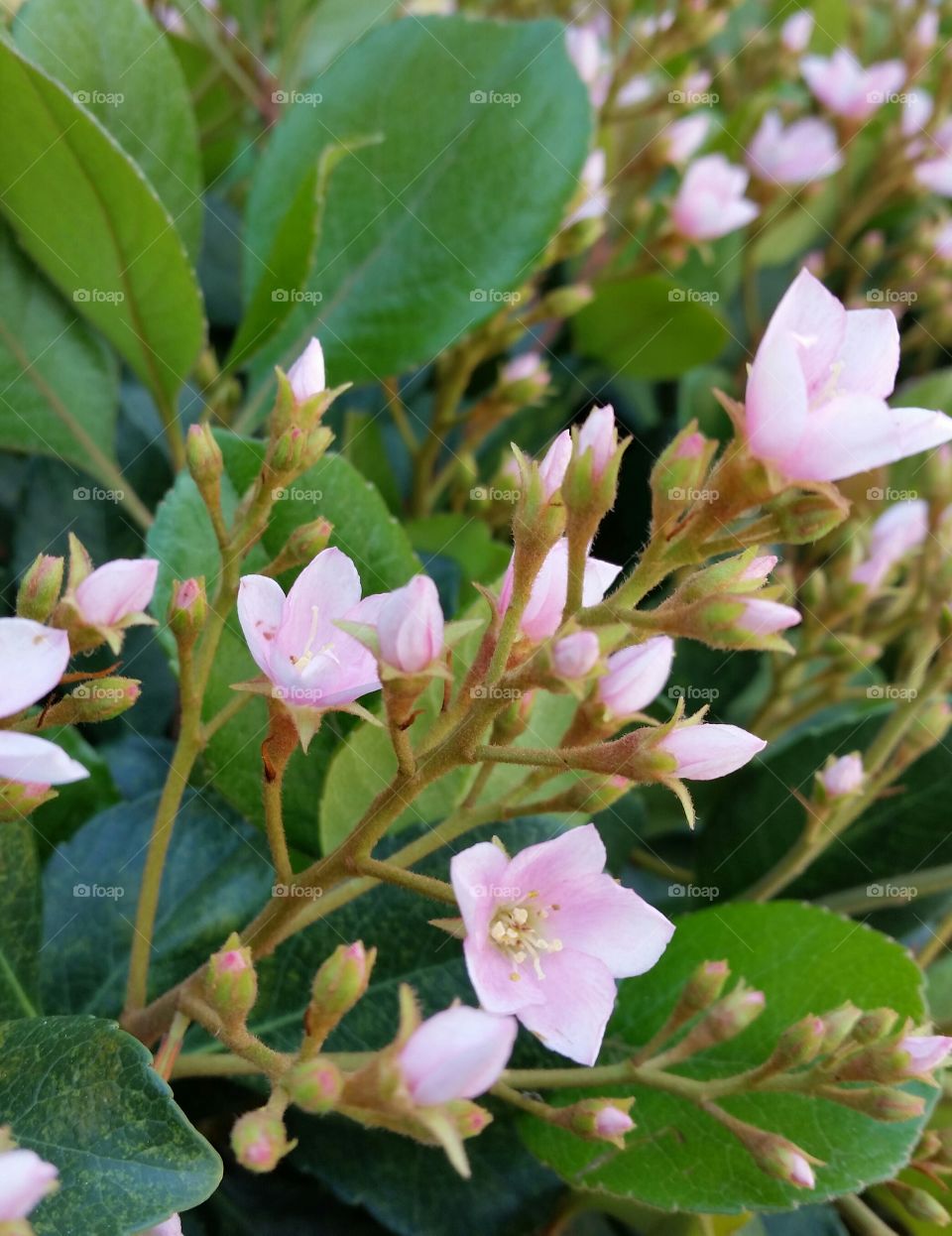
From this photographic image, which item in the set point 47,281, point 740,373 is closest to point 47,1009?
point 47,281

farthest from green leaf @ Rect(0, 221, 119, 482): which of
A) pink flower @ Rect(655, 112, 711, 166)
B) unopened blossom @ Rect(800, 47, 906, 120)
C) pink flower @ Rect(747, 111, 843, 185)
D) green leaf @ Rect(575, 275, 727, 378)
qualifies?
unopened blossom @ Rect(800, 47, 906, 120)

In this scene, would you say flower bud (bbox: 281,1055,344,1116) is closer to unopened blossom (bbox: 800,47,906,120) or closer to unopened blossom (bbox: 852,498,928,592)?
unopened blossom (bbox: 852,498,928,592)

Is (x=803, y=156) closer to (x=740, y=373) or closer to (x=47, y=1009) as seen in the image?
(x=740, y=373)

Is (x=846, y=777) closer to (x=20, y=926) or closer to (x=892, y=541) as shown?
(x=892, y=541)

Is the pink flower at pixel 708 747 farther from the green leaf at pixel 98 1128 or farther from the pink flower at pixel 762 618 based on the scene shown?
the green leaf at pixel 98 1128

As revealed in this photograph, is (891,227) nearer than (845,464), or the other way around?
(845,464)

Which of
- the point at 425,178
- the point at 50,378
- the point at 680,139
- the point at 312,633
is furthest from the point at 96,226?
the point at 680,139

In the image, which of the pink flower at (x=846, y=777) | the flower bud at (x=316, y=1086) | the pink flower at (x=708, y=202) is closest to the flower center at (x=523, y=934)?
the flower bud at (x=316, y=1086)
